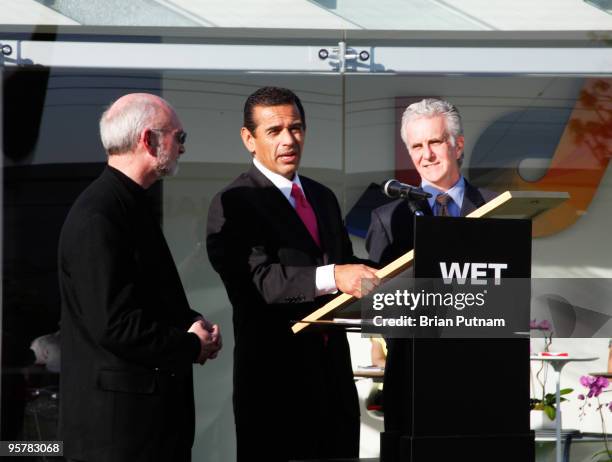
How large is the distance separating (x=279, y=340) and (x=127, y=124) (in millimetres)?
857

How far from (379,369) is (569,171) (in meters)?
1.14

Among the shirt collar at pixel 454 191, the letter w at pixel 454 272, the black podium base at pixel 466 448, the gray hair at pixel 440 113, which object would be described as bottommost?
the black podium base at pixel 466 448

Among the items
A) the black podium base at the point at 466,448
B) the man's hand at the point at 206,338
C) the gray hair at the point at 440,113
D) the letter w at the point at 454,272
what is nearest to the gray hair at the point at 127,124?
the man's hand at the point at 206,338

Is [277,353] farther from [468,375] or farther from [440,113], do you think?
[440,113]

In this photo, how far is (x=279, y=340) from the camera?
135 inches

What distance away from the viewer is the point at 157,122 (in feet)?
9.87

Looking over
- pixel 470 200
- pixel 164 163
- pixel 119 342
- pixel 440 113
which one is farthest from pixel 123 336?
pixel 440 113

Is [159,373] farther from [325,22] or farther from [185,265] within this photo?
[325,22]

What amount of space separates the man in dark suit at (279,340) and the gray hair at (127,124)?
0.57m

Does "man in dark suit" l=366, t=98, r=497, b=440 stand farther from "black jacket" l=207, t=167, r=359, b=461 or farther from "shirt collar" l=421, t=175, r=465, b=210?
"black jacket" l=207, t=167, r=359, b=461

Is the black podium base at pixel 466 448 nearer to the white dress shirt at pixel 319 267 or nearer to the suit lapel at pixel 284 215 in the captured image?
the white dress shirt at pixel 319 267

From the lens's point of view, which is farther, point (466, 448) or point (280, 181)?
point (280, 181)

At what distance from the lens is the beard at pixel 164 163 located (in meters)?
3.00

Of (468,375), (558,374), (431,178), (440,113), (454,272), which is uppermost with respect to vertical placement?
(440,113)
